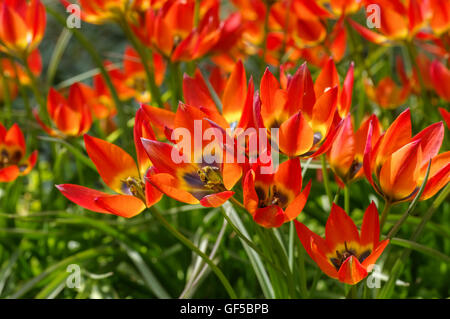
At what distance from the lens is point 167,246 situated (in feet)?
3.42

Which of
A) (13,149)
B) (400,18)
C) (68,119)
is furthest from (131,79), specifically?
(400,18)

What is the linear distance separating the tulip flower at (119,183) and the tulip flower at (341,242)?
6.4 inches

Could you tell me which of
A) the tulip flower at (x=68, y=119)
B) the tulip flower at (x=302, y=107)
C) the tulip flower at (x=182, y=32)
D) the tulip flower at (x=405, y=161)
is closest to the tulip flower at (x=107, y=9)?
the tulip flower at (x=182, y=32)

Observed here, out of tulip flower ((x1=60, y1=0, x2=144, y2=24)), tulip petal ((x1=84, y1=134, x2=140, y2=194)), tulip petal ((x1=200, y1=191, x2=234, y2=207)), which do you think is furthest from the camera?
tulip flower ((x1=60, y1=0, x2=144, y2=24))

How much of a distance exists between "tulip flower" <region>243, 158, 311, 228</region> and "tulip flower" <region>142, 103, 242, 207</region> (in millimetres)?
22

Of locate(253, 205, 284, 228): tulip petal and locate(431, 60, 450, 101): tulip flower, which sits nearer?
locate(253, 205, 284, 228): tulip petal

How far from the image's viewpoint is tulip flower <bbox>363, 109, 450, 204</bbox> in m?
0.54

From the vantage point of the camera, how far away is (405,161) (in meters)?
0.54

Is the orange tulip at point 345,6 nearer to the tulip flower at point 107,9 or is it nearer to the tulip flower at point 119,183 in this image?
the tulip flower at point 107,9

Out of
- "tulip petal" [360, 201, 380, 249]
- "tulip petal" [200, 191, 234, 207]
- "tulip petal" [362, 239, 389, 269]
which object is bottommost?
"tulip petal" [362, 239, 389, 269]

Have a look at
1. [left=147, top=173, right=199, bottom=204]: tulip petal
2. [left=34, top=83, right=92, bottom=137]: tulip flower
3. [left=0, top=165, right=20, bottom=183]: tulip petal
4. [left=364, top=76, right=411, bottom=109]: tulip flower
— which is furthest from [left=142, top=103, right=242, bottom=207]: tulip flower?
[left=364, top=76, right=411, bottom=109]: tulip flower

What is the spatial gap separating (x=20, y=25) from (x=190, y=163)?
53 cm

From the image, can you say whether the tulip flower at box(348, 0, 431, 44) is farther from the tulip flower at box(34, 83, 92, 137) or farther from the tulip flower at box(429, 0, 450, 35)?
the tulip flower at box(34, 83, 92, 137)
